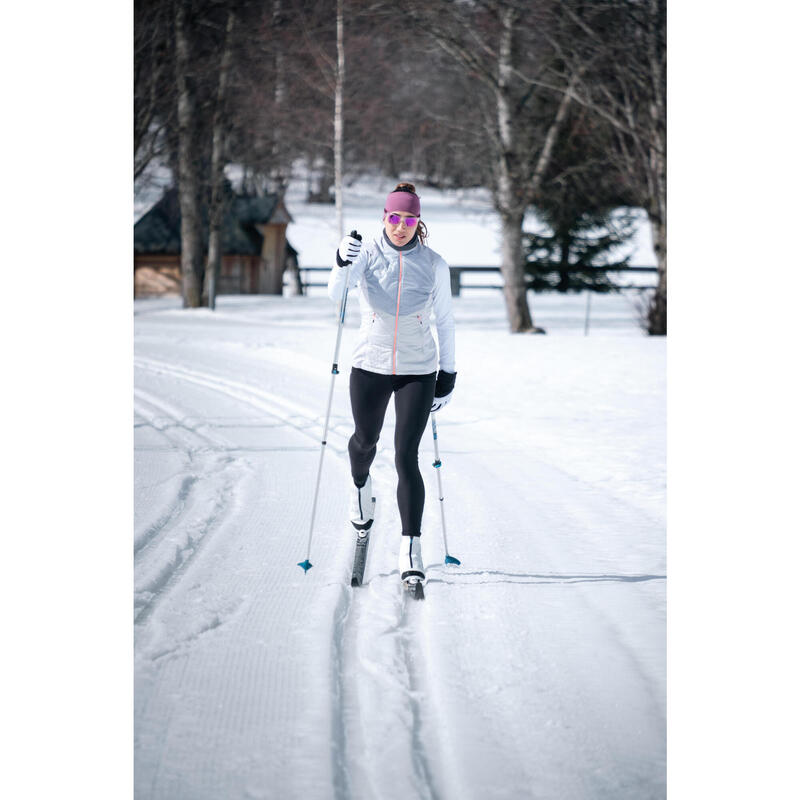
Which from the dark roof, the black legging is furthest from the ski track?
the dark roof

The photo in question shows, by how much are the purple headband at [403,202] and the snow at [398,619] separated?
70.4 inches

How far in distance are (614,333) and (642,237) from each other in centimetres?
2782

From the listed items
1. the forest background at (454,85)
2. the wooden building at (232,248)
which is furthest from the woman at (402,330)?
the wooden building at (232,248)

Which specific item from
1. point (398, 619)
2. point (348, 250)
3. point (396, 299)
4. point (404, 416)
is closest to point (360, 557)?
point (398, 619)

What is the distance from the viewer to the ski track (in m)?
2.74

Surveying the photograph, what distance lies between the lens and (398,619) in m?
3.78

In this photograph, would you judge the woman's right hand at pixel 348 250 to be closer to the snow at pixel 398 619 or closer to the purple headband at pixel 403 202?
the purple headband at pixel 403 202

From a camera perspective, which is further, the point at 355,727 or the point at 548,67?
the point at 548,67

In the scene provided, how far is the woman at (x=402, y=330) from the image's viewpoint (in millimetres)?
4152
